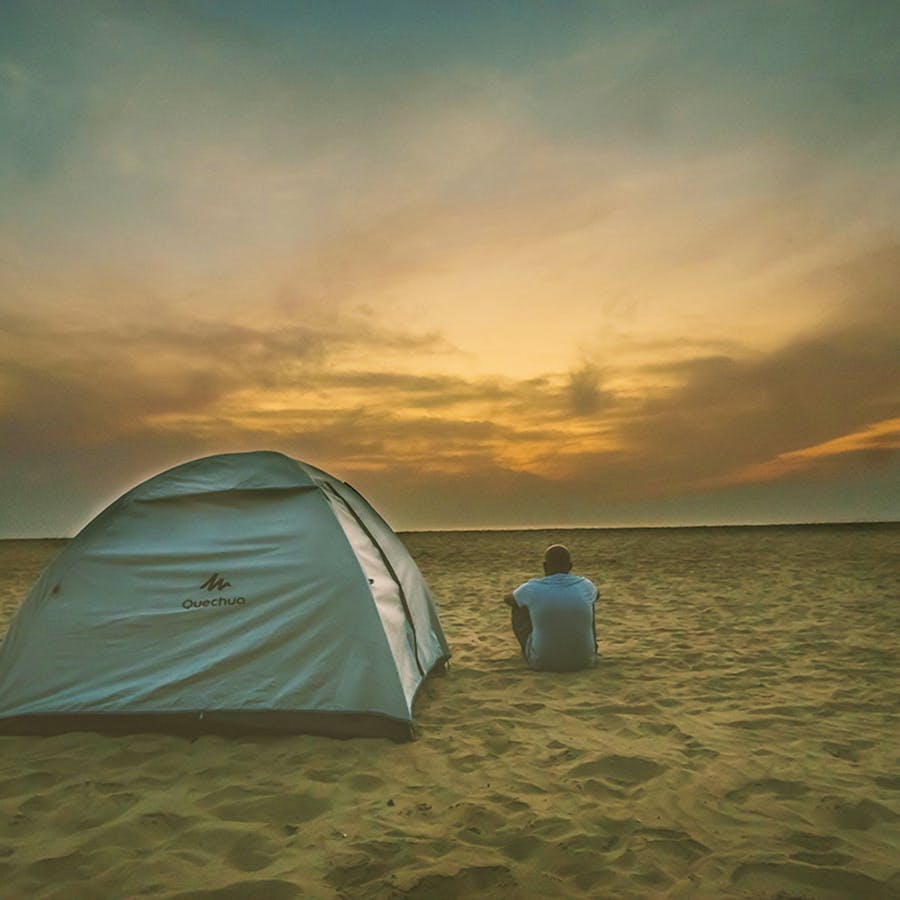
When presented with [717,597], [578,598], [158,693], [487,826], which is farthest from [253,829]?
[717,597]

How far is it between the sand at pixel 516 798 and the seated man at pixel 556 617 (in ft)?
0.75

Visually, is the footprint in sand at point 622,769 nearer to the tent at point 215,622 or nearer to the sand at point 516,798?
the sand at point 516,798

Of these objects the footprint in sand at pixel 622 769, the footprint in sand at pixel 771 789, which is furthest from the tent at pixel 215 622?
the footprint in sand at pixel 771 789

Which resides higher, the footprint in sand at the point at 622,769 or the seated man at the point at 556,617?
the seated man at the point at 556,617

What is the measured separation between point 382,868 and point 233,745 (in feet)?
6.90

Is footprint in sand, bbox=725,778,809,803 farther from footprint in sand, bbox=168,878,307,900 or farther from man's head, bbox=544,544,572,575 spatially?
man's head, bbox=544,544,572,575

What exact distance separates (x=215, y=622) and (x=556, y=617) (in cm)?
328

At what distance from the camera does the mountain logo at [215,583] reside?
227 inches

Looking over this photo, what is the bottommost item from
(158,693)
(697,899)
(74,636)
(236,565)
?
(697,899)

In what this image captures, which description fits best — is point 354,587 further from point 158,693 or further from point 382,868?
point 382,868

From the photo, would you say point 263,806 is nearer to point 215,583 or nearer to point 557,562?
point 215,583

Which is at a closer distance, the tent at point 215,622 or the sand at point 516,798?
the sand at point 516,798

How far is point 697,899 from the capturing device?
3383 mm

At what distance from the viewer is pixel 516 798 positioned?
4.50 m
